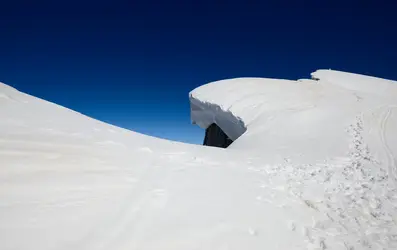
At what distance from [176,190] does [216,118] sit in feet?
43.3

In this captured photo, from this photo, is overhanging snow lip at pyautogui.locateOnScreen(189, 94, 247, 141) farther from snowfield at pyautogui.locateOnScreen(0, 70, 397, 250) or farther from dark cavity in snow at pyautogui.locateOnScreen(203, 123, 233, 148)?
snowfield at pyautogui.locateOnScreen(0, 70, 397, 250)

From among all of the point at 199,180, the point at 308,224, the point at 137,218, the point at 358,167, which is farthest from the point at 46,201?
the point at 358,167

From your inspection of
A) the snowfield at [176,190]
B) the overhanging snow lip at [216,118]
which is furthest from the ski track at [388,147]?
the overhanging snow lip at [216,118]

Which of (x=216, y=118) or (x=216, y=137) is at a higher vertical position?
(x=216, y=118)

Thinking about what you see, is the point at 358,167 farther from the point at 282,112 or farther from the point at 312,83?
the point at 312,83

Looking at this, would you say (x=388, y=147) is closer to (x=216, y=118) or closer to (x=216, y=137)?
(x=216, y=118)

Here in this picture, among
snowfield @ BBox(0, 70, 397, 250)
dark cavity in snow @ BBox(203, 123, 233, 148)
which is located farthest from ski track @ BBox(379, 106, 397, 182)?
dark cavity in snow @ BBox(203, 123, 233, 148)

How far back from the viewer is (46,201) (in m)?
2.96

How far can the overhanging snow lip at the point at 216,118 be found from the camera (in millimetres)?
14576

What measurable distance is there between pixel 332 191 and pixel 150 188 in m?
3.50

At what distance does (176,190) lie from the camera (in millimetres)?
3984

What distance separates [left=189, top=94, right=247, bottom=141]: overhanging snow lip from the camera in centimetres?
1458

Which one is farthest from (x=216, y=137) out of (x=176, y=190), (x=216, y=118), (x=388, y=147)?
(x=176, y=190)

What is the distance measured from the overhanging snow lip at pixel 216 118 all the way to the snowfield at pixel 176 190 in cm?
595
